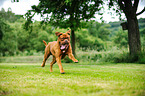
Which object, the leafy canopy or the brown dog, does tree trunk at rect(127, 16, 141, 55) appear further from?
the brown dog

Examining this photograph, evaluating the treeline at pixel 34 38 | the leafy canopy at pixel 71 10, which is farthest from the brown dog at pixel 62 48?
the treeline at pixel 34 38

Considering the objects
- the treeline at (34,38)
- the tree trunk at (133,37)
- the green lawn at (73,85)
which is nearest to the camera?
the green lawn at (73,85)

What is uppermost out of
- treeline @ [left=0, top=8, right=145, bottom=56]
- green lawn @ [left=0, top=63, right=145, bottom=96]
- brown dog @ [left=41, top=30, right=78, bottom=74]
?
treeline @ [left=0, top=8, right=145, bottom=56]

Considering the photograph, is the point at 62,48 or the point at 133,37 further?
the point at 133,37

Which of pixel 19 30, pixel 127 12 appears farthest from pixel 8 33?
pixel 127 12

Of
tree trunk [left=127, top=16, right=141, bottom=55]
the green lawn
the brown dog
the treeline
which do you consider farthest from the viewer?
the treeline

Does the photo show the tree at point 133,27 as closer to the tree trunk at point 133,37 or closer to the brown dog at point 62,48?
the tree trunk at point 133,37

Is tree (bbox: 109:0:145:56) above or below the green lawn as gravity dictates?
above

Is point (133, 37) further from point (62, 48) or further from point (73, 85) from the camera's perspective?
point (73, 85)

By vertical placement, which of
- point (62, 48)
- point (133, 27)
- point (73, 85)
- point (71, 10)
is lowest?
point (73, 85)

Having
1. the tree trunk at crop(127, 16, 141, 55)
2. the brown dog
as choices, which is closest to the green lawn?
the brown dog

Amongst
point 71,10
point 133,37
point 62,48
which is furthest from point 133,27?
point 62,48

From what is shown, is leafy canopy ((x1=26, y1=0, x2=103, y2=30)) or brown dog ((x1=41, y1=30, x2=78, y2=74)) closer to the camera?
brown dog ((x1=41, y1=30, x2=78, y2=74))

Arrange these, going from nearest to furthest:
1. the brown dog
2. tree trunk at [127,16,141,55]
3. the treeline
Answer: the brown dog
tree trunk at [127,16,141,55]
the treeline
